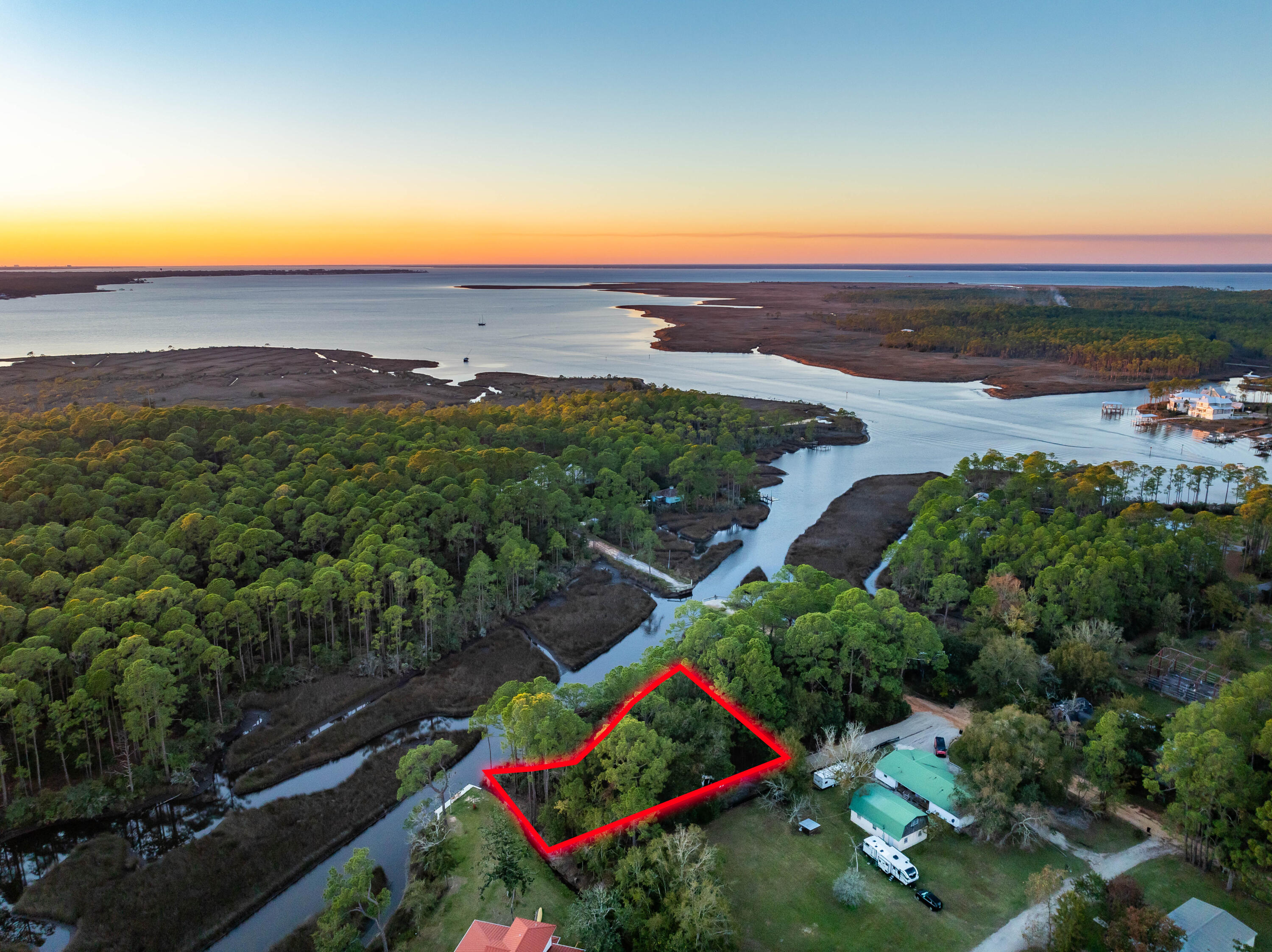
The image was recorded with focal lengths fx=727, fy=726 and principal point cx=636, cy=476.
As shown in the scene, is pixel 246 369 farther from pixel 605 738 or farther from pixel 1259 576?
pixel 1259 576

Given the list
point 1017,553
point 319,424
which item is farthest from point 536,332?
point 1017,553

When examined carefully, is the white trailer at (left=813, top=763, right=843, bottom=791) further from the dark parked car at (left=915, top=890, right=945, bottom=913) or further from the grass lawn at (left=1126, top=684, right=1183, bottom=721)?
the grass lawn at (left=1126, top=684, right=1183, bottom=721)

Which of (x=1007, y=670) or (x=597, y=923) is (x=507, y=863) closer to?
(x=597, y=923)

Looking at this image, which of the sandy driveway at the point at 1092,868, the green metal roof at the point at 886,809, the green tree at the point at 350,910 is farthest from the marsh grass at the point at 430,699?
the sandy driveway at the point at 1092,868

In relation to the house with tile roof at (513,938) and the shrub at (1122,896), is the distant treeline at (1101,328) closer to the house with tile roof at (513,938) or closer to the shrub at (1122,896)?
the shrub at (1122,896)

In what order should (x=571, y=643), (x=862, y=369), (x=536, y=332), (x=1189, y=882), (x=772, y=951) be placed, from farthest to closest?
1. (x=536, y=332)
2. (x=862, y=369)
3. (x=571, y=643)
4. (x=1189, y=882)
5. (x=772, y=951)

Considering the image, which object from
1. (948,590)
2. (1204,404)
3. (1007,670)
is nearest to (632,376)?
(1204,404)

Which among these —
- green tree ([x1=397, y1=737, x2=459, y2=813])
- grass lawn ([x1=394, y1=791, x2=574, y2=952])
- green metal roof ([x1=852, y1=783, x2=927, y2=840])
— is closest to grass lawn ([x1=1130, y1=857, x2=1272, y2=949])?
green metal roof ([x1=852, y1=783, x2=927, y2=840])
